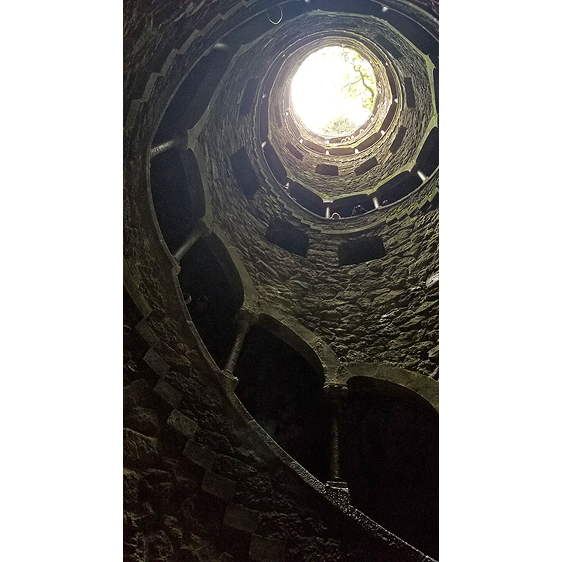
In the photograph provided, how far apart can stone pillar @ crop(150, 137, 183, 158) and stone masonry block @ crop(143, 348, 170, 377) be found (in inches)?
85.1

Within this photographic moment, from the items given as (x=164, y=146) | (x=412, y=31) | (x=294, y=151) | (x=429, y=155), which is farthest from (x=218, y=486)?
(x=294, y=151)

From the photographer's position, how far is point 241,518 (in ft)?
8.93

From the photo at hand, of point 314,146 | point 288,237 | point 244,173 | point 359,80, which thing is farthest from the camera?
point 359,80

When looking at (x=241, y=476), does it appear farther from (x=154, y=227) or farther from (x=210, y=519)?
(x=154, y=227)

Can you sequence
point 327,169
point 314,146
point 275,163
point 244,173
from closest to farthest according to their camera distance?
1. point 244,173
2. point 275,163
3. point 327,169
4. point 314,146

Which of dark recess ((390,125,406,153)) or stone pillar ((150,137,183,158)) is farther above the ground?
dark recess ((390,125,406,153))

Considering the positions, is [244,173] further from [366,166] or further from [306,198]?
[366,166]

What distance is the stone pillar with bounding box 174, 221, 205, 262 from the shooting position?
4.76m

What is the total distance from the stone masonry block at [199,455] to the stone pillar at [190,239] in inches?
91.7

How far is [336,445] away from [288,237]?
3.37 meters

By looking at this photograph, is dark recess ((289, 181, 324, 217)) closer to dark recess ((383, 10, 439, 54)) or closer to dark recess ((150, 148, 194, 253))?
dark recess ((150, 148, 194, 253))

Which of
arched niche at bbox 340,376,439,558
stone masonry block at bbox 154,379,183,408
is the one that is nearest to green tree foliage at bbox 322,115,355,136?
arched niche at bbox 340,376,439,558

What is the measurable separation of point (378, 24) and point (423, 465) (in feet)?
17.9

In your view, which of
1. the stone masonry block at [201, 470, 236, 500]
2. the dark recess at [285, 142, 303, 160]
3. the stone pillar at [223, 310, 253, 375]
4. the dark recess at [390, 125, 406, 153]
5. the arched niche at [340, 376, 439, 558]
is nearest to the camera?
the stone masonry block at [201, 470, 236, 500]
